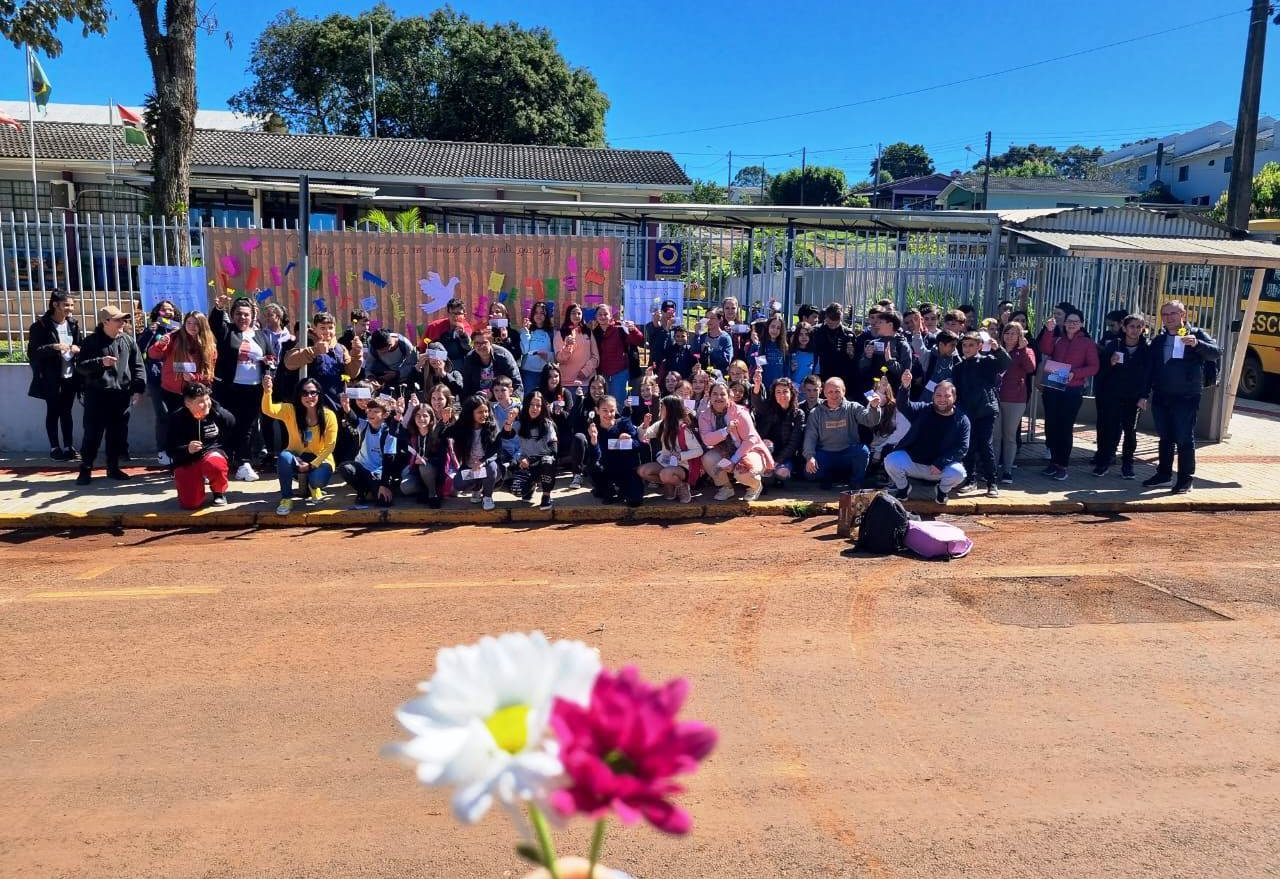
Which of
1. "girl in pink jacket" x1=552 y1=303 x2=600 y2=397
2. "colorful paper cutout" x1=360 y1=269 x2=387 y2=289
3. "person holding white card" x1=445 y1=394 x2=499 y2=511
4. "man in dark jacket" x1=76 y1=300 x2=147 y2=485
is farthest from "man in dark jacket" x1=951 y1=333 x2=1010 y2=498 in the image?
"man in dark jacket" x1=76 y1=300 x2=147 y2=485

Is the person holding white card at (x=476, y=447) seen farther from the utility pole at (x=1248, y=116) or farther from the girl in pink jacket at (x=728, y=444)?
the utility pole at (x=1248, y=116)

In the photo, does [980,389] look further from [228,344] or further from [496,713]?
[496,713]

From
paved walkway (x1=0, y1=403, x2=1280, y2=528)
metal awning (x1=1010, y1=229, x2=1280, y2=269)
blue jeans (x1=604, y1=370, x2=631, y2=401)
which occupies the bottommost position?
paved walkway (x1=0, y1=403, x2=1280, y2=528)

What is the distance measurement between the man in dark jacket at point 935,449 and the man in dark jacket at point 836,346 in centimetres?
173

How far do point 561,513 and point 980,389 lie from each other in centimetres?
485

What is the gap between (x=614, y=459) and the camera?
1078 centimetres

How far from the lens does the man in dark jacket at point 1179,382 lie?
→ 11523 mm

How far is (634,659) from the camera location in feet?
20.1

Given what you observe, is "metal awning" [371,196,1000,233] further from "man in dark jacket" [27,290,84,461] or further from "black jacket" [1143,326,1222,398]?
"man in dark jacket" [27,290,84,461]

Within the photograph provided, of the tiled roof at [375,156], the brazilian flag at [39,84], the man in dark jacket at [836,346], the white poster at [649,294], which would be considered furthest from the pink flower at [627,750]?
the tiled roof at [375,156]

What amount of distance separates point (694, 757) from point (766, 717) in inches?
165

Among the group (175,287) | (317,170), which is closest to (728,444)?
(175,287)

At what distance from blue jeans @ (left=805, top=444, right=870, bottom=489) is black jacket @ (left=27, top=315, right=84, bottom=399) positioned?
8.52 meters

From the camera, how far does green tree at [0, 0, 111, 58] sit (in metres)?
15.0
